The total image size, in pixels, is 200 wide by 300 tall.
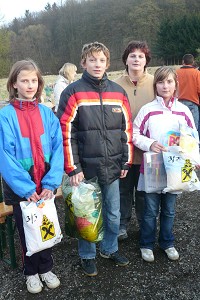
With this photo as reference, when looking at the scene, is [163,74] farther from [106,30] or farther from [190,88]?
[106,30]

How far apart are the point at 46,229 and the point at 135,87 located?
5.22ft

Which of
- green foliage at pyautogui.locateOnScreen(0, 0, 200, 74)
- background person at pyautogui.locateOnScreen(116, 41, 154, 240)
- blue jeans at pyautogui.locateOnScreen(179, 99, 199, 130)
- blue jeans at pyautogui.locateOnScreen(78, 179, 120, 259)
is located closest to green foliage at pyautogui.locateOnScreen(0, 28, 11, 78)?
green foliage at pyautogui.locateOnScreen(0, 0, 200, 74)

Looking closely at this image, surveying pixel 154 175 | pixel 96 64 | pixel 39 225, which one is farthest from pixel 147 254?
pixel 96 64

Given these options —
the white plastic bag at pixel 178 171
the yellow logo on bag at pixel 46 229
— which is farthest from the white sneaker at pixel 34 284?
the white plastic bag at pixel 178 171

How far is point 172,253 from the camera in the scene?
3.15 m

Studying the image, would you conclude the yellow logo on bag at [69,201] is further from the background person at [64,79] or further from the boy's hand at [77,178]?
the background person at [64,79]

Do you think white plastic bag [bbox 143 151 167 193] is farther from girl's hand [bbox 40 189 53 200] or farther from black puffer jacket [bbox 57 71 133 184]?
girl's hand [bbox 40 189 53 200]

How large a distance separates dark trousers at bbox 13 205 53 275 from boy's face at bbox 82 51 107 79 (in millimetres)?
1244

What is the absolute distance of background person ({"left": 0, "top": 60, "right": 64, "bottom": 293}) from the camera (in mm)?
2447

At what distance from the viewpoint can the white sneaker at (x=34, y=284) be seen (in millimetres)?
2721

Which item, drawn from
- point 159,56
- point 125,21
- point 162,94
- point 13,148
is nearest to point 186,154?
point 162,94

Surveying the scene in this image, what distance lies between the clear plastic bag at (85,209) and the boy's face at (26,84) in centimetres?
84

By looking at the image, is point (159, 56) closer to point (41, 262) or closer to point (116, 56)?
point (116, 56)

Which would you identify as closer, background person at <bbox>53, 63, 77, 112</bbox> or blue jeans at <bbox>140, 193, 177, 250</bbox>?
blue jeans at <bbox>140, 193, 177, 250</bbox>
